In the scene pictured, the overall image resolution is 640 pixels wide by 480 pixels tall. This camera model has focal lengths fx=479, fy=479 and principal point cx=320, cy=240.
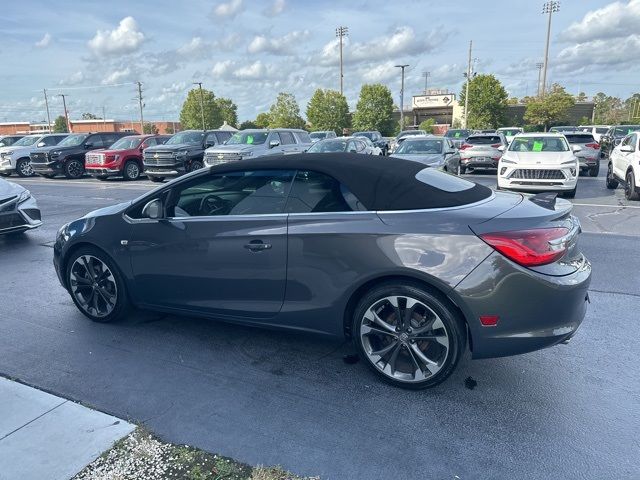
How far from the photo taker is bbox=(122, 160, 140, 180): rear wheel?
66.3 feet

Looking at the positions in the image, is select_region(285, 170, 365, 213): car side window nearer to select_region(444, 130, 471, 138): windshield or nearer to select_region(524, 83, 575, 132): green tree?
select_region(444, 130, 471, 138): windshield

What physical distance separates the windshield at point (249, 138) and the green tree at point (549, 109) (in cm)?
4548

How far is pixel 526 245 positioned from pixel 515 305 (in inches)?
15.2

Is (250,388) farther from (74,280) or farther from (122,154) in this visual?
(122,154)

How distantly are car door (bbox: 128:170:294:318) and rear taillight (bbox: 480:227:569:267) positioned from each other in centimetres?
148

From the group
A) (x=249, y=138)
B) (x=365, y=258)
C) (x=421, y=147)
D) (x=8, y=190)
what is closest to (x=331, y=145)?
(x=249, y=138)

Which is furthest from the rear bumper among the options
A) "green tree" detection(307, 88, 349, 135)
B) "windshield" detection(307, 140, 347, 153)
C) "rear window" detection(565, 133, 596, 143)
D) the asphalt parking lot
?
"green tree" detection(307, 88, 349, 135)

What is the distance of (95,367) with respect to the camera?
12.4 ft

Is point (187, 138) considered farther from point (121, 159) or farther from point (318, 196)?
point (318, 196)

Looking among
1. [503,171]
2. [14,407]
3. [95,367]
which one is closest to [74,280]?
[95,367]

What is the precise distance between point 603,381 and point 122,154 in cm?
1994

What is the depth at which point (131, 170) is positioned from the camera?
67.1 ft

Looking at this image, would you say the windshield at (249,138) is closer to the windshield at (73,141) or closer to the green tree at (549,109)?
the windshield at (73,141)

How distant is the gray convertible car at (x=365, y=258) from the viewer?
3.06 m
